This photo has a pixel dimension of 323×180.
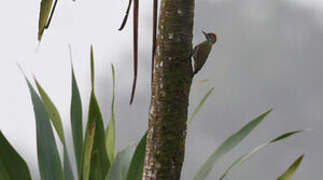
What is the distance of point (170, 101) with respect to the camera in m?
1.17

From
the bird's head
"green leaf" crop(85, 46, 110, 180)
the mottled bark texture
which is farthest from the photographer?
"green leaf" crop(85, 46, 110, 180)

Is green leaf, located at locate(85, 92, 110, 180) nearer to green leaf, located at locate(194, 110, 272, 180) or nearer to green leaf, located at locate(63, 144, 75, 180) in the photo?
green leaf, located at locate(63, 144, 75, 180)

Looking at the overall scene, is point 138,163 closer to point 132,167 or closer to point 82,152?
point 132,167

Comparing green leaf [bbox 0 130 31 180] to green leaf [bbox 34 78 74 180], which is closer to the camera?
green leaf [bbox 0 130 31 180]

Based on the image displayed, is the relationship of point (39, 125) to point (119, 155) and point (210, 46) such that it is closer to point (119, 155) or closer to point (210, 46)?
point (119, 155)

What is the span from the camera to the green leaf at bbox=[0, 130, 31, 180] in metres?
1.37

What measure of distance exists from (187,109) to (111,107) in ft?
1.42

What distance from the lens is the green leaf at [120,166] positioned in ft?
4.68

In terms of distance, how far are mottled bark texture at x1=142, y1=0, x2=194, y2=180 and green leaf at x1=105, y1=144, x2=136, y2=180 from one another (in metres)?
0.25

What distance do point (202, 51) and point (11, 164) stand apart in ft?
1.67

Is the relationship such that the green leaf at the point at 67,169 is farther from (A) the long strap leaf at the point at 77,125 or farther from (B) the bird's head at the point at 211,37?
(B) the bird's head at the point at 211,37

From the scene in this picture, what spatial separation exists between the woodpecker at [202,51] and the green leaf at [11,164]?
461 mm

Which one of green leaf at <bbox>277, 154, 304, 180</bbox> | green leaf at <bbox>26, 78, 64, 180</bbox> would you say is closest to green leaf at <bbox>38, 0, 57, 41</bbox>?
green leaf at <bbox>26, 78, 64, 180</bbox>

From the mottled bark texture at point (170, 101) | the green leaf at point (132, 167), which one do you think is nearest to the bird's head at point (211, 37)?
the mottled bark texture at point (170, 101)
